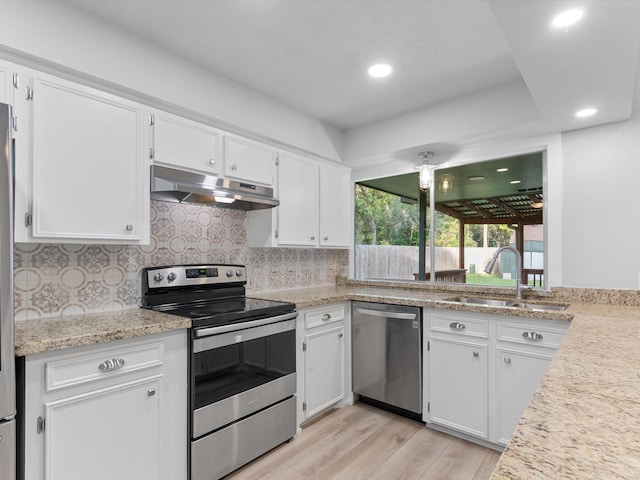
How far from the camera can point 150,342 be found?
179cm

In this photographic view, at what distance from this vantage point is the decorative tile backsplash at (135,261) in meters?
1.95

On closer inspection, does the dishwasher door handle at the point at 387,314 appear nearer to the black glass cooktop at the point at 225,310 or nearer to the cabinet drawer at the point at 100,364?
the black glass cooktop at the point at 225,310

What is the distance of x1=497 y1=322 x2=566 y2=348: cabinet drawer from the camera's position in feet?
7.11

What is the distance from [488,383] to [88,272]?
8.41 ft

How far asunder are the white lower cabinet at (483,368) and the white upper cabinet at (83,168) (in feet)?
6.86

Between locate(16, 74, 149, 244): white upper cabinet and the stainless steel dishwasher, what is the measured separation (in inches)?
70.1

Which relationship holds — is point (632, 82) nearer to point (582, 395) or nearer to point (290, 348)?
point (582, 395)

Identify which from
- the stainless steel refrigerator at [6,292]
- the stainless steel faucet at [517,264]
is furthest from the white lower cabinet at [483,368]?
the stainless steel refrigerator at [6,292]

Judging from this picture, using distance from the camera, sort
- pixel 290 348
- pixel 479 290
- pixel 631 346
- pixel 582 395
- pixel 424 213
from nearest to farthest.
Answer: pixel 582 395 → pixel 631 346 → pixel 290 348 → pixel 479 290 → pixel 424 213

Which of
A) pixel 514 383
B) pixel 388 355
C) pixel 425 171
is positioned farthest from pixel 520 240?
pixel 388 355

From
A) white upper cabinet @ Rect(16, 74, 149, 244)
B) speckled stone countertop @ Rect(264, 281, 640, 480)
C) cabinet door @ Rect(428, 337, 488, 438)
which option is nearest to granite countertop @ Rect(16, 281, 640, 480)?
speckled stone countertop @ Rect(264, 281, 640, 480)

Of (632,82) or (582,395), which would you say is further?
(632,82)

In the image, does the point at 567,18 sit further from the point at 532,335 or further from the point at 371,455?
the point at 371,455

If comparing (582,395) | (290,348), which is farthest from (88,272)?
(582,395)
